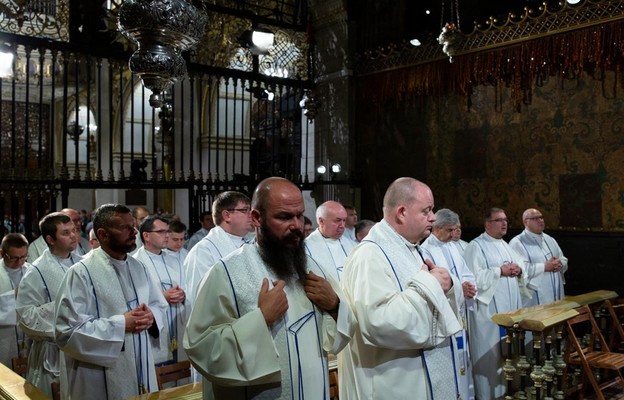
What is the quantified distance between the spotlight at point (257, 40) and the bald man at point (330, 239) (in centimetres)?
370

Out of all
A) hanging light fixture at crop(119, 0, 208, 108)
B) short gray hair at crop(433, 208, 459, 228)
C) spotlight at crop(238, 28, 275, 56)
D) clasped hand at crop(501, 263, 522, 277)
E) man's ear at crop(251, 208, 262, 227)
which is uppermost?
spotlight at crop(238, 28, 275, 56)

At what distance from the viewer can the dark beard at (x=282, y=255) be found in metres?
2.50

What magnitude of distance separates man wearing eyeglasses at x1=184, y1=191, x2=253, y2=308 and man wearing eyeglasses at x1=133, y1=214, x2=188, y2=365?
0.95 ft

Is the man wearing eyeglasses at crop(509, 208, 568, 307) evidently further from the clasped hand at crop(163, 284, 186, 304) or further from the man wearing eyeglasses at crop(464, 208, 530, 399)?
the clasped hand at crop(163, 284, 186, 304)

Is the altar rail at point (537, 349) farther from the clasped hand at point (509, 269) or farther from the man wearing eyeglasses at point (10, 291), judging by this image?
the man wearing eyeglasses at point (10, 291)

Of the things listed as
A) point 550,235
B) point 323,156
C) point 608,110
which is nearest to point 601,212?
point 550,235

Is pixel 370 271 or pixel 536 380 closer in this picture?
pixel 370 271

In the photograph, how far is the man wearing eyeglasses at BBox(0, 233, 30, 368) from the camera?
5.63 meters

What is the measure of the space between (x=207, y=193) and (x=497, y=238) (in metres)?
4.59

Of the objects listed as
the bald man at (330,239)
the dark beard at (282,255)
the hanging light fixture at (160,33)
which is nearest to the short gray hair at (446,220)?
the bald man at (330,239)

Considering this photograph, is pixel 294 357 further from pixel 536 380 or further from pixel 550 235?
pixel 550 235

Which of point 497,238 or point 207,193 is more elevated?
point 207,193

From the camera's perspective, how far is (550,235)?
27.2ft

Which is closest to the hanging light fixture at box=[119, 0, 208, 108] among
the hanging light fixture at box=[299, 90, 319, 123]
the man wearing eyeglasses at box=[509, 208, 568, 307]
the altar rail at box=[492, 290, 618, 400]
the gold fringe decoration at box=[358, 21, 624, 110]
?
the altar rail at box=[492, 290, 618, 400]
